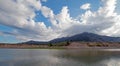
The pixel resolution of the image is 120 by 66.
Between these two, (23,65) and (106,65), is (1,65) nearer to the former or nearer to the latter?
(23,65)

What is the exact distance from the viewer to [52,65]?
44.4 metres

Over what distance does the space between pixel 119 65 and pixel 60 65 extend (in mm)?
13762

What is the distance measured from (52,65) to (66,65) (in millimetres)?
3252

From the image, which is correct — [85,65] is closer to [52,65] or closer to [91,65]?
[91,65]

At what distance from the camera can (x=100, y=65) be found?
45219 mm

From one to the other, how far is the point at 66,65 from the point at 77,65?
8.94 ft

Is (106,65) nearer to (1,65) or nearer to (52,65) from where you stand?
(52,65)

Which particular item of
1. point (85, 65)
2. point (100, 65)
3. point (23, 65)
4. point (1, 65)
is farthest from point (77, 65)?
point (1, 65)

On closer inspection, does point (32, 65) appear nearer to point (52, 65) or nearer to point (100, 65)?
point (52, 65)

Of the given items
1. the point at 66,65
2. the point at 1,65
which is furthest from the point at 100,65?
the point at 1,65

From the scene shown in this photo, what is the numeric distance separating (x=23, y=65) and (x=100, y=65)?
17974mm

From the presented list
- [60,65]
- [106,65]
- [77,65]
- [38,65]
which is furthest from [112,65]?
[38,65]

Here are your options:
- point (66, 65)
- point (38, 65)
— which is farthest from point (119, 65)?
point (38, 65)

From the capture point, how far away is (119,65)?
146 ft
